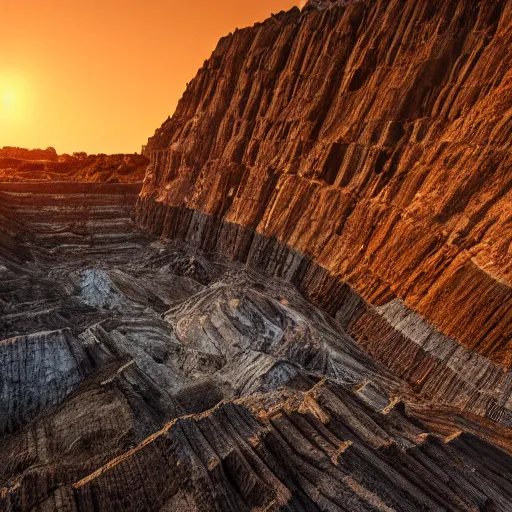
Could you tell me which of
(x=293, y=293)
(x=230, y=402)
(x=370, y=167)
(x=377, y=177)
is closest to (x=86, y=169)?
(x=293, y=293)

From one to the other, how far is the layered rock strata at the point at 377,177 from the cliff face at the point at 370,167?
91 mm

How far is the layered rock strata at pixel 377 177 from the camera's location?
1927 cm

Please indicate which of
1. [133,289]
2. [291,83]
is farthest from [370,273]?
[291,83]

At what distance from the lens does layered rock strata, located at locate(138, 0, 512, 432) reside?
1927 cm

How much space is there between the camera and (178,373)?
17.9 metres

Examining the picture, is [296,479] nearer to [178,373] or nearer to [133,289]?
[178,373]

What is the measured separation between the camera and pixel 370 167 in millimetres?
28812

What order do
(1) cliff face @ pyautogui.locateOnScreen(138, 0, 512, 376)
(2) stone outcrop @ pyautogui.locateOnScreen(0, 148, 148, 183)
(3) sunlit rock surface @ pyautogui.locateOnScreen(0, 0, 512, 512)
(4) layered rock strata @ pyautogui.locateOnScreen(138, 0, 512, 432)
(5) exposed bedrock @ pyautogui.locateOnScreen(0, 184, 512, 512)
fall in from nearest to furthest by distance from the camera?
1. (5) exposed bedrock @ pyautogui.locateOnScreen(0, 184, 512, 512)
2. (3) sunlit rock surface @ pyautogui.locateOnScreen(0, 0, 512, 512)
3. (4) layered rock strata @ pyautogui.locateOnScreen(138, 0, 512, 432)
4. (1) cliff face @ pyautogui.locateOnScreen(138, 0, 512, 376)
5. (2) stone outcrop @ pyautogui.locateOnScreen(0, 148, 148, 183)

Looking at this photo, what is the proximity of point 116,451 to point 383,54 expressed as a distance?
32827 millimetres

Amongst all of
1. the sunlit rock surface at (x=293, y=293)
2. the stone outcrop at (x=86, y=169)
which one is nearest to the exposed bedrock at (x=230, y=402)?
the sunlit rock surface at (x=293, y=293)

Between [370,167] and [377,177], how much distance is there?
43.6 inches

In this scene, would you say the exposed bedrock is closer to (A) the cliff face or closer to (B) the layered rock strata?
(B) the layered rock strata

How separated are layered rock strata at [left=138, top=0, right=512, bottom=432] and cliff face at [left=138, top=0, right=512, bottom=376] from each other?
3.6 inches

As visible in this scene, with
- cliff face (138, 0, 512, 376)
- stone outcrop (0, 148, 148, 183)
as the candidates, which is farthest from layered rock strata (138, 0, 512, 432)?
stone outcrop (0, 148, 148, 183)
